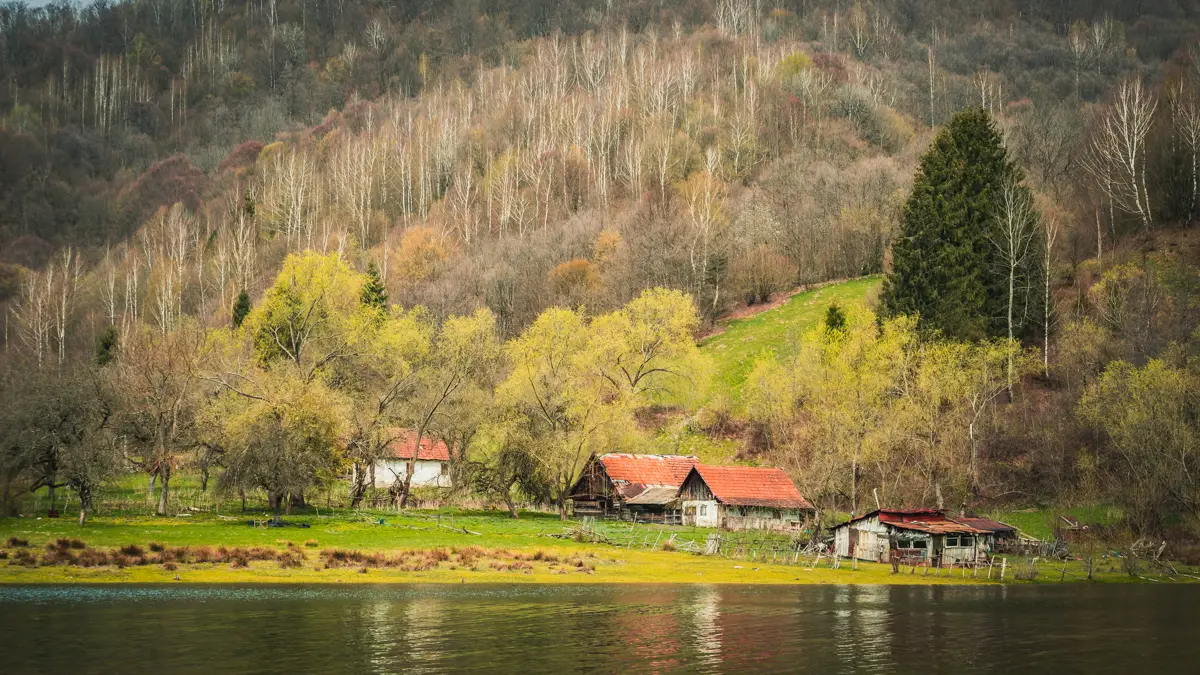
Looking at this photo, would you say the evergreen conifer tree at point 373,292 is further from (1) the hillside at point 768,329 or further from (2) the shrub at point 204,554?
(2) the shrub at point 204,554

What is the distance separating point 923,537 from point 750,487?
16992 millimetres

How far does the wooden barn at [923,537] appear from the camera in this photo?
65.8 m

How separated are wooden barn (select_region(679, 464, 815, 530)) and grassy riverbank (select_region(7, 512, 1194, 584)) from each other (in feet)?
23.1

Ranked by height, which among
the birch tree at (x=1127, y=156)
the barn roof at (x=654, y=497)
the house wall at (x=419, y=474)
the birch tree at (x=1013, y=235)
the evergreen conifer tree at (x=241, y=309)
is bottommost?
the barn roof at (x=654, y=497)

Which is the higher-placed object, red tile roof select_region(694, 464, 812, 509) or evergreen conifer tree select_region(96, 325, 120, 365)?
evergreen conifer tree select_region(96, 325, 120, 365)

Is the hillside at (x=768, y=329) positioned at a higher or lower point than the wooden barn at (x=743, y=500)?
higher

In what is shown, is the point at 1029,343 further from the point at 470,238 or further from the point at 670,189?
the point at 470,238

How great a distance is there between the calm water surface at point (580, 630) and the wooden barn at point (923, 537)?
1215 centimetres

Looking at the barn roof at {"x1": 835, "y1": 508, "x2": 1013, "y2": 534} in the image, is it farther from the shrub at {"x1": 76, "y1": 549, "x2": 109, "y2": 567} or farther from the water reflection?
the shrub at {"x1": 76, "y1": 549, "x2": 109, "y2": 567}

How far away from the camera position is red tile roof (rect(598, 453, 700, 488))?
8738 cm

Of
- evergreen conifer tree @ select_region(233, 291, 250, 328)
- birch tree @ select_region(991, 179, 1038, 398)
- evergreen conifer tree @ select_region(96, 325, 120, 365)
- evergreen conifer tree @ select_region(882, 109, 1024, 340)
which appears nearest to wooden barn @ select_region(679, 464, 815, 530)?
evergreen conifer tree @ select_region(882, 109, 1024, 340)

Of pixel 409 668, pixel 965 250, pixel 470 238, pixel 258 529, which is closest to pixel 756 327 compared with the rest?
pixel 965 250

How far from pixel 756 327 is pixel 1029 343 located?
2960 centimetres

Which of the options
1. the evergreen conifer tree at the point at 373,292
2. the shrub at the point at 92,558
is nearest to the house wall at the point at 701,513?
the evergreen conifer tree at the point at 373,292
